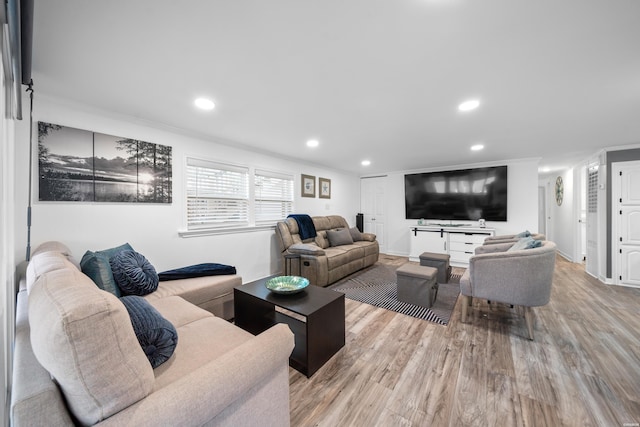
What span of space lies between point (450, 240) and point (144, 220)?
5325mm

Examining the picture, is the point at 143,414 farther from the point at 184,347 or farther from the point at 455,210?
the point at 455,210

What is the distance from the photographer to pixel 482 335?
7.27 feet

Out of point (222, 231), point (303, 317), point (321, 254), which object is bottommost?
point (303, 317)

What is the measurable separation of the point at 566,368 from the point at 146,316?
9.38ft

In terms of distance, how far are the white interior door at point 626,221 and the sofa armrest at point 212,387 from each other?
5537 millimetres

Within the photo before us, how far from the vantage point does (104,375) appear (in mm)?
661

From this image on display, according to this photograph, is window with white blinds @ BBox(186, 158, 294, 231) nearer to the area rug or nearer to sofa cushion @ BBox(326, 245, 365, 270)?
sofa cushion @ BBox(326, 245, 365, 270)

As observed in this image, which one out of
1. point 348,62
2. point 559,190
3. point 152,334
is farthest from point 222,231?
point 559,190

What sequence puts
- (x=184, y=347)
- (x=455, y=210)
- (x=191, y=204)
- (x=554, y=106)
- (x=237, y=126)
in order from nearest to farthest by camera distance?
1. (x=184, y=347)
2. (x=554, y=106)
3. (x=237, y=126)
4. (x=191, y=204)
5. (x=455, y=210)

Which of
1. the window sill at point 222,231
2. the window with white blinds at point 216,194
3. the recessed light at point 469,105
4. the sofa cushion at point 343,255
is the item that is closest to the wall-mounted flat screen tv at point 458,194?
the sofa cushion at point 343,255

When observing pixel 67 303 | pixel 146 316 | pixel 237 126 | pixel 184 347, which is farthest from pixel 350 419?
pixel 237 126

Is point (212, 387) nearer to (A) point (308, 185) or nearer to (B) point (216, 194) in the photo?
(B) point (216, 194)

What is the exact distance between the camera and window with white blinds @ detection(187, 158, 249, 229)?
307cm

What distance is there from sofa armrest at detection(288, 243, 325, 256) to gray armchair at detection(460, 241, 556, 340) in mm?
1967
